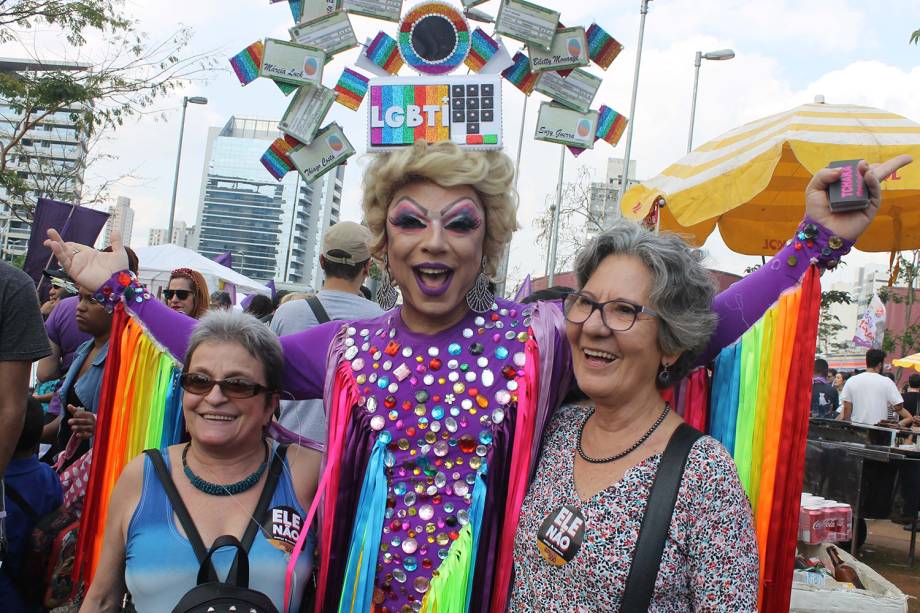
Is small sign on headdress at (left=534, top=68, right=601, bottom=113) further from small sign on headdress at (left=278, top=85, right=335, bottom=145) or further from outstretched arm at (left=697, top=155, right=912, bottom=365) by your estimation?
outstretched arm at (left=697, top=155, right=912, bottom=365)

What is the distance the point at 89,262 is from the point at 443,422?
3.91ft

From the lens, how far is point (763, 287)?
1816mm

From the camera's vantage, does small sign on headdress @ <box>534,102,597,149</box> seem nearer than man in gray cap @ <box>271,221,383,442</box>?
Yes

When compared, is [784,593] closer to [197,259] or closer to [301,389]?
[301,389]

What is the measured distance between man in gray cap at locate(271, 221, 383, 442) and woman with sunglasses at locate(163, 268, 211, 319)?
4.06ft

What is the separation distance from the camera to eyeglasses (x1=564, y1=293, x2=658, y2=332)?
1.56 m

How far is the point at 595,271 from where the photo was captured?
167 cm

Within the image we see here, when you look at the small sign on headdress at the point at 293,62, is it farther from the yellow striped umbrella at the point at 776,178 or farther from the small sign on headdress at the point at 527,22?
the yellow striped umbrella at the point at 776,178

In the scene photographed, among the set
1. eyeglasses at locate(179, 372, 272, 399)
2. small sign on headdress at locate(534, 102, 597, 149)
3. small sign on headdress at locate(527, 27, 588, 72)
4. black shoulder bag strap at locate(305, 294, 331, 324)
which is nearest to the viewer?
eyeglasses at locate(179, 372, 272, 399)

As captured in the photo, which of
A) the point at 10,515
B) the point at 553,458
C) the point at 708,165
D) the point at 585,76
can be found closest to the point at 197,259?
the point at 708,165

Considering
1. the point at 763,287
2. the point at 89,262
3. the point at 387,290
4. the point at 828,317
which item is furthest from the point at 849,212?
the point at 828,317

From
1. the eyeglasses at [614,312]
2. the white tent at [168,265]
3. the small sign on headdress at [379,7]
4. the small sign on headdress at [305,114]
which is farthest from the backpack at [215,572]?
the white tent at [168,265]

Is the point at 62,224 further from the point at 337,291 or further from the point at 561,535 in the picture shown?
the point at 561,535

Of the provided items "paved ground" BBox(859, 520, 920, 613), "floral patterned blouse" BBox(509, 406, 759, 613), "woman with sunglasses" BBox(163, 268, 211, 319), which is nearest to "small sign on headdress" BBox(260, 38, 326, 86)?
"floral patterned blouse" BBox(509, 406, 759, 613)
